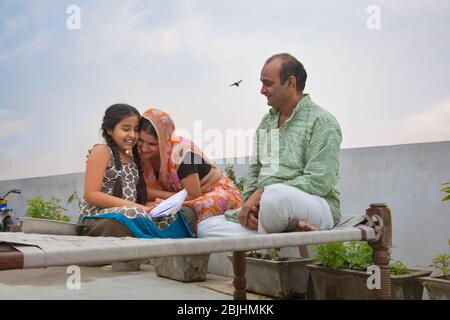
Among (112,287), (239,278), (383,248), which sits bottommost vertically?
(112,287)

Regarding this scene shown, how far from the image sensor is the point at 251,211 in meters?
1.95

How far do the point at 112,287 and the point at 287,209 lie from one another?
235 cm

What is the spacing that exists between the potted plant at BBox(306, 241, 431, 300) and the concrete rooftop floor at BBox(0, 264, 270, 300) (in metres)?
0.50

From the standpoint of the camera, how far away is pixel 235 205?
7.13ft

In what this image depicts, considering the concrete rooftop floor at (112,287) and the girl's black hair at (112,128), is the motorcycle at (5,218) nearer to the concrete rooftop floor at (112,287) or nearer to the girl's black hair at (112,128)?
the concrete rooftop floor at (112,287)

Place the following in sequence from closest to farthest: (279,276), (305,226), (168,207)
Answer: (168,207), (305,226), (279,276)

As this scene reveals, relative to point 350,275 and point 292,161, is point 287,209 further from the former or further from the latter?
point 350,275

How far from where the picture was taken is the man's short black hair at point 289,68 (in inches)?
79.0

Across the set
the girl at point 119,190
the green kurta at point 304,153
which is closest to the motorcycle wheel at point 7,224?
the girl at point 119,190

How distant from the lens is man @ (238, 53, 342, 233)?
186cm

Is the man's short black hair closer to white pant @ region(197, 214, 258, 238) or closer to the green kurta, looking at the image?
the green kurta

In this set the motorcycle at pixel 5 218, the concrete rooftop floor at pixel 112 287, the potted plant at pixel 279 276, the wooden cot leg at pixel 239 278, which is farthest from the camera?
the motorcycle at pixel 5 218

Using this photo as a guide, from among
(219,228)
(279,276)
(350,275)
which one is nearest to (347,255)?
(350,275)
